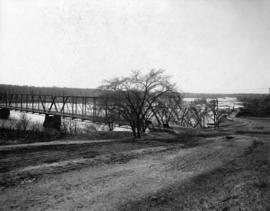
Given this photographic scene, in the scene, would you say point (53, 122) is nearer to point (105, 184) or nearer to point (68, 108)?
point (68, 108)

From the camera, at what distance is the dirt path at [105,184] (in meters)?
5.25

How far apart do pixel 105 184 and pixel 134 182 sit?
3.03ft

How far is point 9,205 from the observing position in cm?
504

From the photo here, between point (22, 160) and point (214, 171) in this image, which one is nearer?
point (214, 171)

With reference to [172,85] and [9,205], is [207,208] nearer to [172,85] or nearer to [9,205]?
[9,205]

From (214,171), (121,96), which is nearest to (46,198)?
(214,171)

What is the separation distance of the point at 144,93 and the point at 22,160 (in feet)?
54.2

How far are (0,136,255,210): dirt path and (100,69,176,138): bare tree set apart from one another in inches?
556

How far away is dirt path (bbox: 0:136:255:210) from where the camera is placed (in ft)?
17.2

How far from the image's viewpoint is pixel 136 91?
2375 centimetres

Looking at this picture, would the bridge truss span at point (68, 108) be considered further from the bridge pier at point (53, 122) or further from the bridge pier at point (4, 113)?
the bridge pier at point (53, 122)

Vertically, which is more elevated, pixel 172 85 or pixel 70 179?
pixel 172 85

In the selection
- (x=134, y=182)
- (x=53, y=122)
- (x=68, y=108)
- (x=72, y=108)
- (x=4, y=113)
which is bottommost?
(x=53, y=122)

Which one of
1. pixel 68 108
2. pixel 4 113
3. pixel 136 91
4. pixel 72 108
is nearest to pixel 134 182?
pixel 136 91
